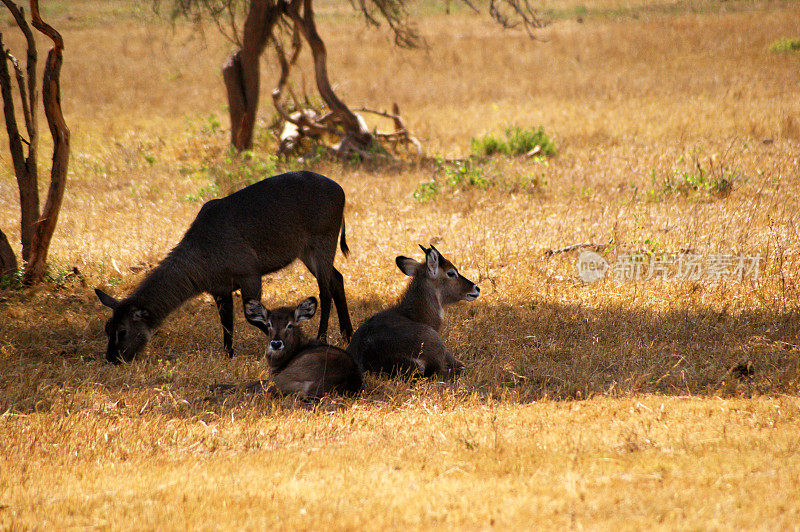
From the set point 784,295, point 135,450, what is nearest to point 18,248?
point 135,450

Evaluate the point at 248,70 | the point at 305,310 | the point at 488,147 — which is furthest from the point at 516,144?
the point at 305,310

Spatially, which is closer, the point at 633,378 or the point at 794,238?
the point at 633,378

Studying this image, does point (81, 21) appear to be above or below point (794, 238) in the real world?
below

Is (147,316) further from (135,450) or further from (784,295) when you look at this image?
(784,295)

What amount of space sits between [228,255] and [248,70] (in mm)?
9674

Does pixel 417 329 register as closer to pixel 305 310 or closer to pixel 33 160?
pixel 305 310

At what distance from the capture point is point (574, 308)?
7441 millimetres

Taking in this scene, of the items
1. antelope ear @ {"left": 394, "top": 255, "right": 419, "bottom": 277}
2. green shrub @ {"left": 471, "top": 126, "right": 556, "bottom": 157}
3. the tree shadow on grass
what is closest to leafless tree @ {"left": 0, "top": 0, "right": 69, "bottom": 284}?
the tree shadow on grass

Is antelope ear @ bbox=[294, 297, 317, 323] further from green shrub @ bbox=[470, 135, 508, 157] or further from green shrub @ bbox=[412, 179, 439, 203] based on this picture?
green shrub @ bbox=[470, 135, 508, 157]

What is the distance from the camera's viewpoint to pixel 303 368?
18.2 feet

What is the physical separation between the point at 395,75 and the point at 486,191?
14101 mm

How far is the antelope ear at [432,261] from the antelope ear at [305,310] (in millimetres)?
1204

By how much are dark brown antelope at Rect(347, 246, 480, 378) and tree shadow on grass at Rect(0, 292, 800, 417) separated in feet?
0.59

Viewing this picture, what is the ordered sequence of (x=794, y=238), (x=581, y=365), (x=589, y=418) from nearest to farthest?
1. (x=589, y=418)
2. (x=581, y=365)
3. (x=794, y=238)
